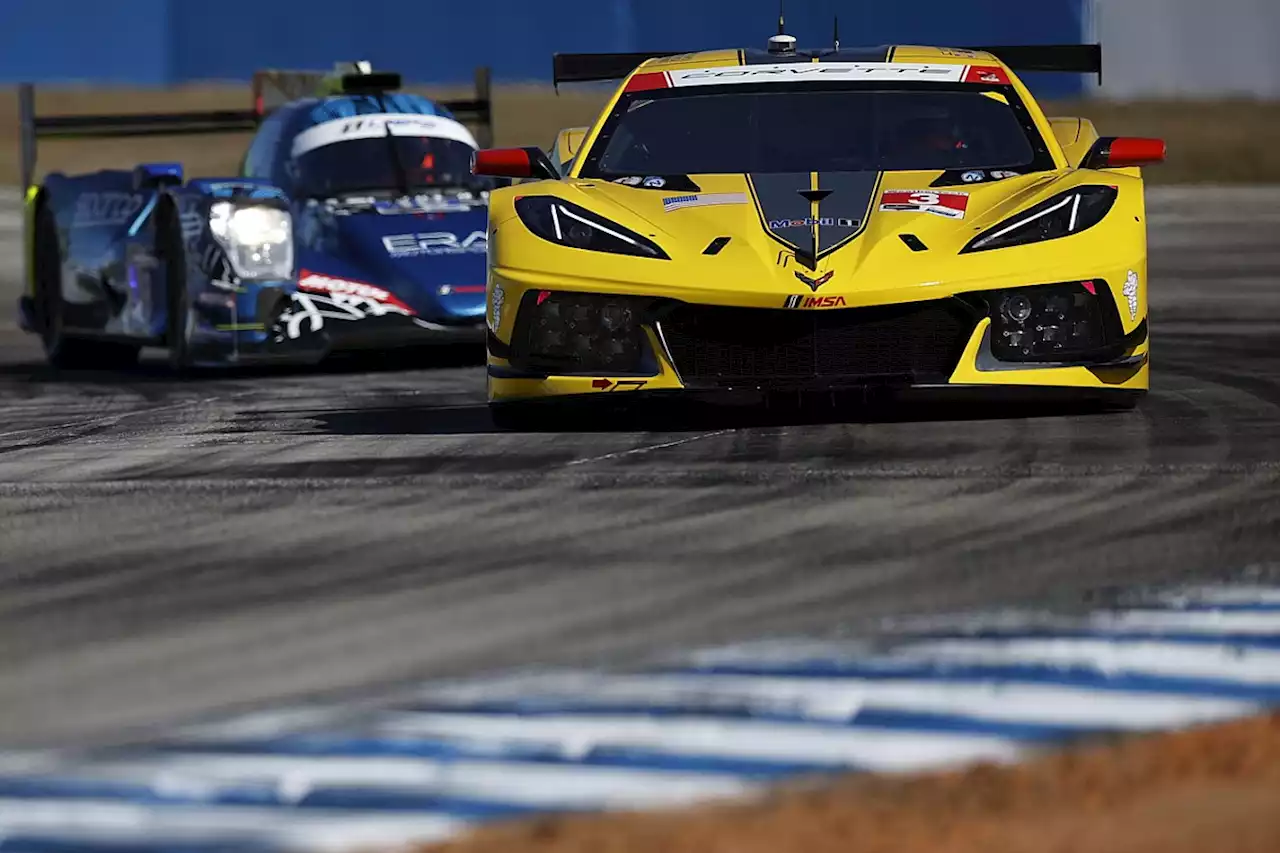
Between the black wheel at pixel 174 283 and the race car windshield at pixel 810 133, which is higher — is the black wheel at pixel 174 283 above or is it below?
below

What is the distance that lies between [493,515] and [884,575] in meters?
1.32

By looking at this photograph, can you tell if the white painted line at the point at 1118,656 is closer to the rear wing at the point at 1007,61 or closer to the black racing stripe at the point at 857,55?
the black racing stripe at the point at 857,55

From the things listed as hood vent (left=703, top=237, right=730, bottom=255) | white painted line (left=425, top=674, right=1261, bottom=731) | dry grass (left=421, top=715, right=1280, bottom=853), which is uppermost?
hood vent (left=703, top=237, right=730, bottom=255)

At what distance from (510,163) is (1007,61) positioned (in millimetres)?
2120

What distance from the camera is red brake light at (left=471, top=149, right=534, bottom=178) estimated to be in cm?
855

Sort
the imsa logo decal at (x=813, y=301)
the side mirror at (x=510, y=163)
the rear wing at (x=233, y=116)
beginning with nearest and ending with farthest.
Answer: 1. the imsa logo decal at (x=813, y=301)
2. the side mirror at (x=510, y=163)
3. the rear wing at (x=233, y=116)

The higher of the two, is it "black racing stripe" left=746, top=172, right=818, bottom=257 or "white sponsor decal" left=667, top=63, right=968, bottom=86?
"white sponsor decal" left=667, top=63, right=968, bottom=86

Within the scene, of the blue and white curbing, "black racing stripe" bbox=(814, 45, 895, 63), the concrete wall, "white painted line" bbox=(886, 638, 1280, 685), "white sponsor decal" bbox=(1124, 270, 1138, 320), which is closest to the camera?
the blue and white curbing

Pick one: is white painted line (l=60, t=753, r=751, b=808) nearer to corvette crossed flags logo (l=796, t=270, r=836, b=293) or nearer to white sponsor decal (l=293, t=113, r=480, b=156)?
corvette crossed flags logo (l=796, t=270, r=836, b=293)

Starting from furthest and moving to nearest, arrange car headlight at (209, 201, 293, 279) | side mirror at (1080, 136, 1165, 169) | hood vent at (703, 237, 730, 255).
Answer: car headlight at (209, 201, 293, 279), side mirror at (1080, 136, 1165, 169), hood vent at (703, 237, 730, 255)

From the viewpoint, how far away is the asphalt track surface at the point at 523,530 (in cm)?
480

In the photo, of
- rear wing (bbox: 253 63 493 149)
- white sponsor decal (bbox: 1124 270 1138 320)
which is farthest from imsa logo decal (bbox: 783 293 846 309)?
rear wing (bbox: 253 63 493 149)

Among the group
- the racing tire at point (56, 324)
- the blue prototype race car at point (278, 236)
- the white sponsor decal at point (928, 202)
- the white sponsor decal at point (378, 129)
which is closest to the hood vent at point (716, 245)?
the white sponsor decal at point (928, 202)

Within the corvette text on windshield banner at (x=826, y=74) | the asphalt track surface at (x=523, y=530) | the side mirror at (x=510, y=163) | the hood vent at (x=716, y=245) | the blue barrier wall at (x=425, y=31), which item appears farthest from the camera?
the blue barrier wall at (x=425, y=31)
